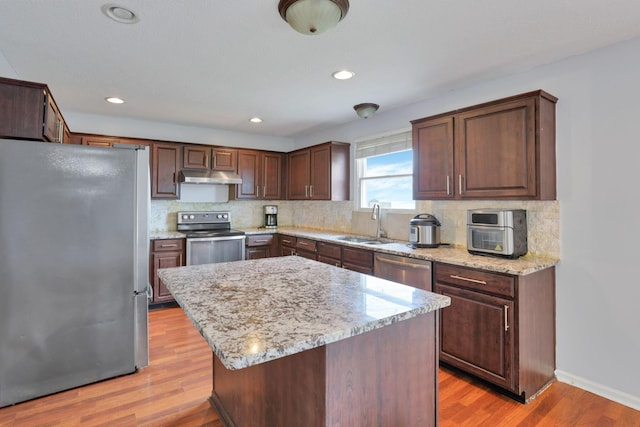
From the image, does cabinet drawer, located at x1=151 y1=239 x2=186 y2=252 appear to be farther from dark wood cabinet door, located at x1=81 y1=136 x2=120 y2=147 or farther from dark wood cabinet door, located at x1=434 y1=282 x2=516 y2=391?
dark wood cabinet door, located at x1=434 y1=282 x2=516 y2=391

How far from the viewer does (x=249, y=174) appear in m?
4.98

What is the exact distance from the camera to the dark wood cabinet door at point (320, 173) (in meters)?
4.34

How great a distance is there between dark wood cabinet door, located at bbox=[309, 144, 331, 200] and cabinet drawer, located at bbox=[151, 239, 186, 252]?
1.82m

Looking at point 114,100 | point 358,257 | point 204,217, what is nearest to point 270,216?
point 204,217

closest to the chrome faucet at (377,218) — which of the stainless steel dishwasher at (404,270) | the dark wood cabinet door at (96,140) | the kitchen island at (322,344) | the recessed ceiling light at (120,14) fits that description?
the stainless steel dishwasher at (404,270)

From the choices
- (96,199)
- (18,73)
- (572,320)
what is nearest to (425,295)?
(572,320)

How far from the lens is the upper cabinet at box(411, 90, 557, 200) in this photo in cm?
232

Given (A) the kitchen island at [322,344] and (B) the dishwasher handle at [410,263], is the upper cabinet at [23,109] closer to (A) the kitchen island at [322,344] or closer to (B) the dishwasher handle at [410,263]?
(A) the kitchen island at [322,344]

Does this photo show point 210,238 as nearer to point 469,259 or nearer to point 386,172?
point 386,172

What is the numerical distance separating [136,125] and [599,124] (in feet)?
15.8

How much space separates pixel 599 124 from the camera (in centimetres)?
228

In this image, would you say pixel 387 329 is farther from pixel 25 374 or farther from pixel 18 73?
pixel 18 73

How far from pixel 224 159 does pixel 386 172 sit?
234cm

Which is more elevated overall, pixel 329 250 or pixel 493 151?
pixel 493 151
